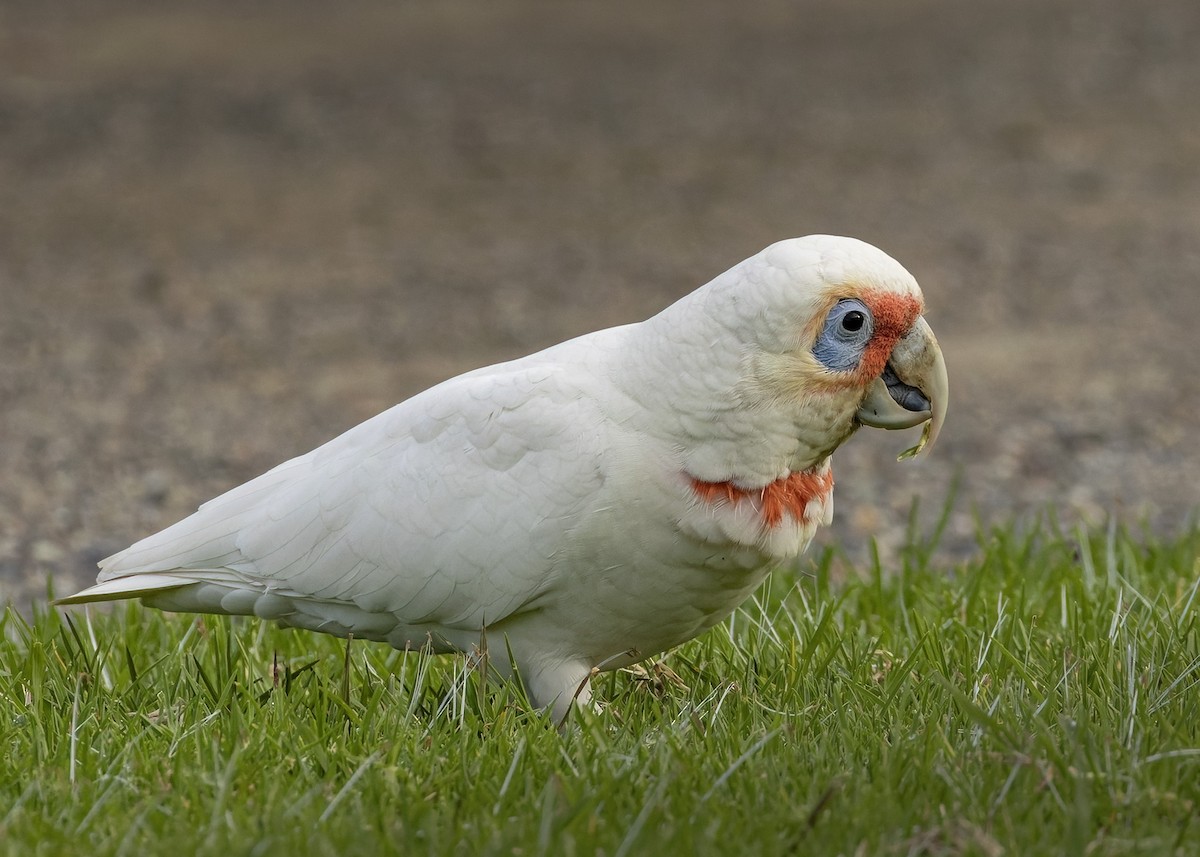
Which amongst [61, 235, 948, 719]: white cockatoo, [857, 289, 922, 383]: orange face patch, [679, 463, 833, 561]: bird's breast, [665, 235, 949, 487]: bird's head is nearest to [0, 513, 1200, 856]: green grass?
[61, 235, 948, 719]: white cockatoo

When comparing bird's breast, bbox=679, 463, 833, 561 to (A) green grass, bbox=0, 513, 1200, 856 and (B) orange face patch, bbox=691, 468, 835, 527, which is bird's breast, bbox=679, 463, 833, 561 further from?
(A) green grass, bbox=0, 513, 1200, 856

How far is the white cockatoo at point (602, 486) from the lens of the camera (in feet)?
9.64

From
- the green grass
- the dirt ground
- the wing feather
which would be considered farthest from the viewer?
the dirt ground

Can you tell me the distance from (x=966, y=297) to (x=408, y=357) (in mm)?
3183

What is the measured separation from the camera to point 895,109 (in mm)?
11719

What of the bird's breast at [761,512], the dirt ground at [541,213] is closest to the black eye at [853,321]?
the bird's breast at [761,512]

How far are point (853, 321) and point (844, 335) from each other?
34mm

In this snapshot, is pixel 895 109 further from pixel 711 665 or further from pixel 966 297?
pixel 711 665

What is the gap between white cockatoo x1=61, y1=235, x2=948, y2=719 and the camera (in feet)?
9.64

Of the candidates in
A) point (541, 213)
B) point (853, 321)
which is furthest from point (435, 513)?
point (541, 213)

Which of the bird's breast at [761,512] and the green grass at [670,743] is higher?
the bird's breast at [761,512]

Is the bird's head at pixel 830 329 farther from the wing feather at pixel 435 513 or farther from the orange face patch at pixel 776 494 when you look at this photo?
the wing feather at pixel 435 513

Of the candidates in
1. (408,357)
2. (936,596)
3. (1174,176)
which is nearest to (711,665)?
(936,596)

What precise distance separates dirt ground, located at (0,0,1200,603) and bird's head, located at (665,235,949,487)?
190cm
